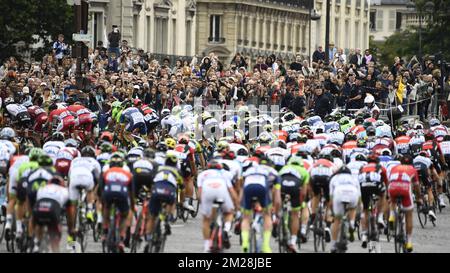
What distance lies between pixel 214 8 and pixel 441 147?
64.9 meters

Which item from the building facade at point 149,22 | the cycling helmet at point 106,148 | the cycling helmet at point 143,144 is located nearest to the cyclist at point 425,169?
the cycling helmet at point 143,144

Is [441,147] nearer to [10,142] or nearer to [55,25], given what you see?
[10,142]

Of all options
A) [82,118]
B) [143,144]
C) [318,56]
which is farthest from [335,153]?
[318,56]

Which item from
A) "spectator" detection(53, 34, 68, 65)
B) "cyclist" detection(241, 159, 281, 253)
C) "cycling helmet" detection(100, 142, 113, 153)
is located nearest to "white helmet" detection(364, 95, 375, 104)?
"spectator" detection(53, 34, 68, 65)

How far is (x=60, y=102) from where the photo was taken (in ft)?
173

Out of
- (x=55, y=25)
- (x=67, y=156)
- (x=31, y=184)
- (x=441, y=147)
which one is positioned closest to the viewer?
(x=31, y=184)

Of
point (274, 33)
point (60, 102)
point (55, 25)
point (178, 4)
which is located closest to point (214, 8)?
point (274, 33)

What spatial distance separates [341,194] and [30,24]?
3596 cm

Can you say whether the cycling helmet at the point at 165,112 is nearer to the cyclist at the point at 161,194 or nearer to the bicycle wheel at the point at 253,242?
the cyclist at the point at 161,194

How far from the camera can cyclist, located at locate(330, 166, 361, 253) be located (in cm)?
3541

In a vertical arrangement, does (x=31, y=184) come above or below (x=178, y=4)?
below

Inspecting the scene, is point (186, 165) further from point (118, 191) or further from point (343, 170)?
point (118, 191)
